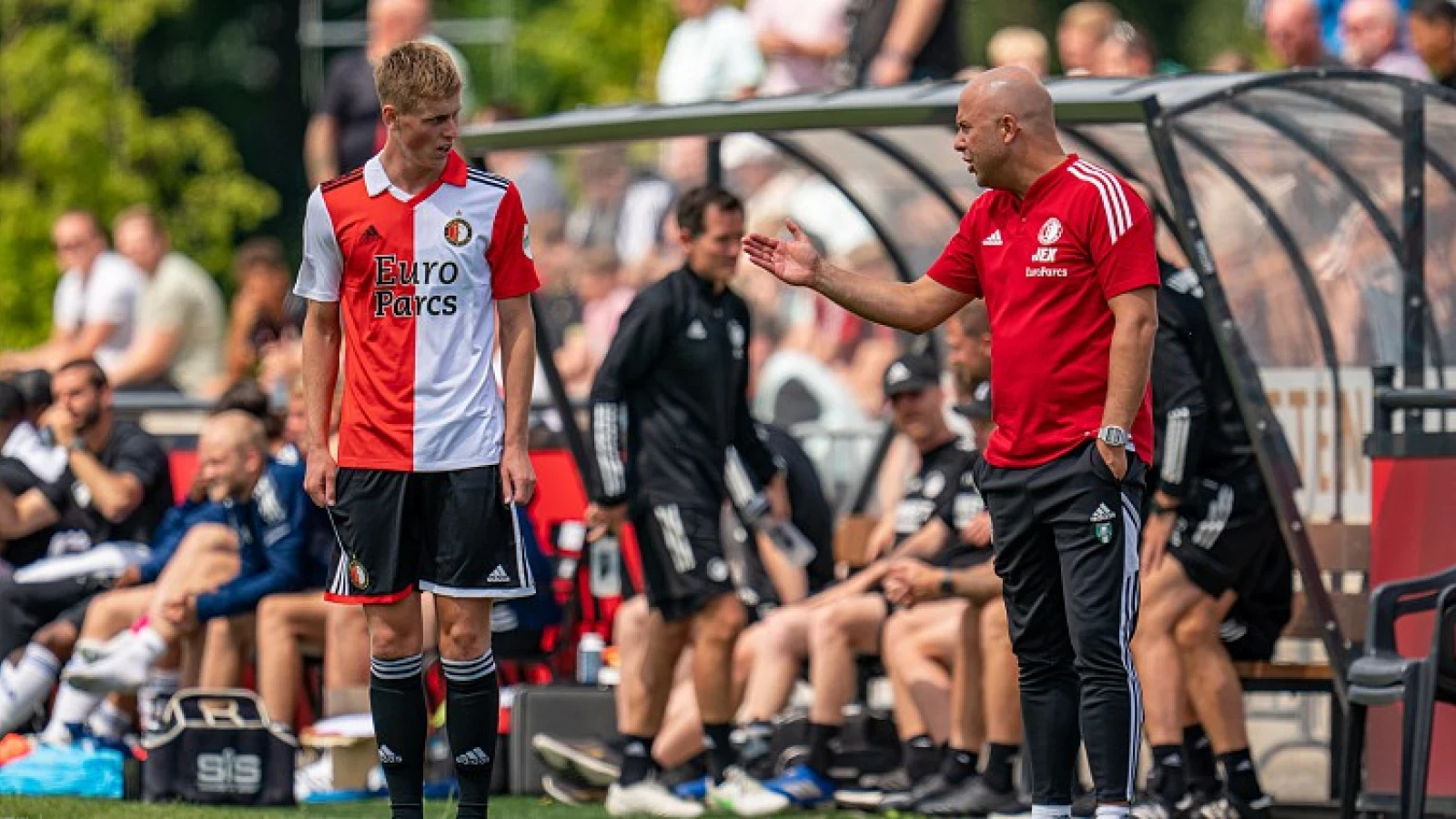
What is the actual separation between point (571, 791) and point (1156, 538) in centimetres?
280

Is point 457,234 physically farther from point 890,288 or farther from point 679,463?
point 679,463

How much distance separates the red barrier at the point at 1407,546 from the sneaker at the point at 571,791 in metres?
3.31

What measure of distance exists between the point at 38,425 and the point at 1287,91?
22.0 ft

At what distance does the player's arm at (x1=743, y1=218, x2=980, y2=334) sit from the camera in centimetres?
816

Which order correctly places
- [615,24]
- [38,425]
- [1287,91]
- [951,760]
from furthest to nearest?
[615,24], [38,425], [951,760], [1287,91]

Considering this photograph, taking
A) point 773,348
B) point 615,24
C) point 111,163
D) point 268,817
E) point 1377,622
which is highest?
point 615,24

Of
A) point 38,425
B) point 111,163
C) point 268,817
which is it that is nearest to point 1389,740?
point 268,817

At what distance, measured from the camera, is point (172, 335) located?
1633cm

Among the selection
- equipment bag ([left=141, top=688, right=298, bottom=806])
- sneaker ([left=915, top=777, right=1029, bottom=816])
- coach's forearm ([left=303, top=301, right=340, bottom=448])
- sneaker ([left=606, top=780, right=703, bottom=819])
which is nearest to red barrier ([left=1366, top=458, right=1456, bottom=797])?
sneaker ([left=915, top=777, right=1029, bottom=816])

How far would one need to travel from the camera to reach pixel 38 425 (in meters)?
13.8

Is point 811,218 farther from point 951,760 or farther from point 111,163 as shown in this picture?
point 111,163

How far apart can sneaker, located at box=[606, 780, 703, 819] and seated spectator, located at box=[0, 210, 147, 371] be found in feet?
20.6

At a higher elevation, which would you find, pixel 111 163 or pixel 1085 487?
pixel 111 163

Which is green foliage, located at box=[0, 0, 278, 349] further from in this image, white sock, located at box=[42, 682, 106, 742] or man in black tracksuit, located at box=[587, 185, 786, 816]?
man in black tracksuit, located at box=[587, 185, 786, 816]
